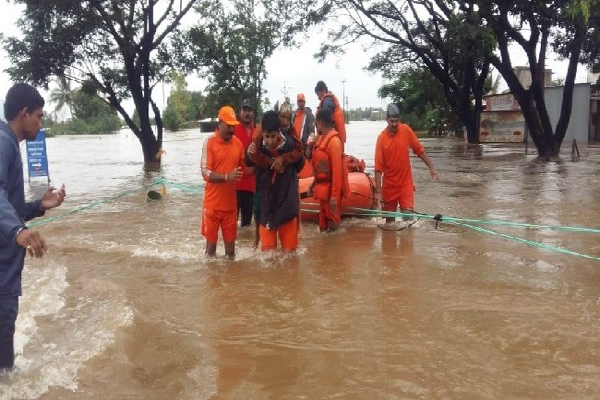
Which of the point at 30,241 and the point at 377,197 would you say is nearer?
the point at 30,241

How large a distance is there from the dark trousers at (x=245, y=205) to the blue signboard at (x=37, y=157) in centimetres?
Result: 945

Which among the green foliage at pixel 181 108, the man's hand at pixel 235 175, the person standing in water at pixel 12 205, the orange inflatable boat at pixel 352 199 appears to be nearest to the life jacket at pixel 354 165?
the orange inflatable boat at pixel 352 199

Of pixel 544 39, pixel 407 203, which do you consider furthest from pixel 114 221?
pixel 544 39

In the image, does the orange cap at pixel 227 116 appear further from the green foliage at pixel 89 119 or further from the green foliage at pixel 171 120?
Answer: the green foliage at pixel 89 119

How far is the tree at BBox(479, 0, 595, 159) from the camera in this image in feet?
50.8

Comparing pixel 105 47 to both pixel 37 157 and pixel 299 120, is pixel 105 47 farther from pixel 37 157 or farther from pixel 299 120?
pixel 299 120

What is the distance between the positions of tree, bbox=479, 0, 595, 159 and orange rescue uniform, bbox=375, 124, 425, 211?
31.9 feet

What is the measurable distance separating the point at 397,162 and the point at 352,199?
97 centimetres

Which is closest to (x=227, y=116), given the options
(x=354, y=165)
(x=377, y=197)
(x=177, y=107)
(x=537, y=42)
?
(x=377, y=197)

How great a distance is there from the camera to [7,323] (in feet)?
9.78

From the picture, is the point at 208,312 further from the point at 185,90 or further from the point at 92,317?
the point at 185,90

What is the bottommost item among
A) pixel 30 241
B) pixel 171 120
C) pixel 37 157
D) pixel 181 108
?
pixel 30 241

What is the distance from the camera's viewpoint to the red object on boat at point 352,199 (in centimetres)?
794

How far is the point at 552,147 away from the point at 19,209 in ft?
60.8
